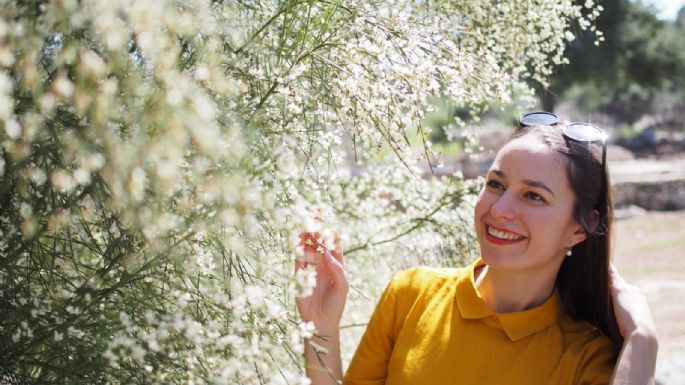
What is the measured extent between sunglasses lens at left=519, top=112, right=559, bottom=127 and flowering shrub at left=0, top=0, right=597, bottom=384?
23 cm

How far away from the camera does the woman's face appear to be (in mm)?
1820

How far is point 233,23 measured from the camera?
194 cm

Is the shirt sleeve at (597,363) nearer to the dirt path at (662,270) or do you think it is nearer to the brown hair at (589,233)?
the brown hair at (589,233)

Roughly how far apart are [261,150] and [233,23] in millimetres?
433

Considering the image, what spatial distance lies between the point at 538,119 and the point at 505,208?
1.00 ft

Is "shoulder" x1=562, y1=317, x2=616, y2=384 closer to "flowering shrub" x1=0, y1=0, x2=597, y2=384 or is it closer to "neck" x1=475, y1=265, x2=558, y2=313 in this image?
"neck" x1=475, y1=265, x2=558, y2=313

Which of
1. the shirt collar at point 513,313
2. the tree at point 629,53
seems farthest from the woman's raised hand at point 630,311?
the tree at point 629,53

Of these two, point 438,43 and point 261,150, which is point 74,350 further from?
point 438,43

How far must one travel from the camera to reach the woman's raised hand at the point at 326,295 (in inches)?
72.6

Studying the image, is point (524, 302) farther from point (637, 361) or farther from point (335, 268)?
point (335, 268)

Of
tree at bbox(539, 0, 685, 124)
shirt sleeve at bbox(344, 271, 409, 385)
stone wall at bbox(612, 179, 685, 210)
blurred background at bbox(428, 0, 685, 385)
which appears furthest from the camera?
tree at bbox(539, 0, 685, 124)

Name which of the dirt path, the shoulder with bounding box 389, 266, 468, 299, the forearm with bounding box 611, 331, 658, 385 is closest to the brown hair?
the forearm with bounding box 611, 331, 658, 385

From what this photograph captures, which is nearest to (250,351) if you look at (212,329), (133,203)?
(212,329)

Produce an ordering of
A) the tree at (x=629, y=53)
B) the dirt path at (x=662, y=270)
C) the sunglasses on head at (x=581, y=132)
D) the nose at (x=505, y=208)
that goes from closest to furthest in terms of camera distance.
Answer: the nose at (x=505, y=208)
the sunglasses on head at (x=581, y=132)
the dirt path at (x=662, y=270)
the tree at (x=629, y=53)
